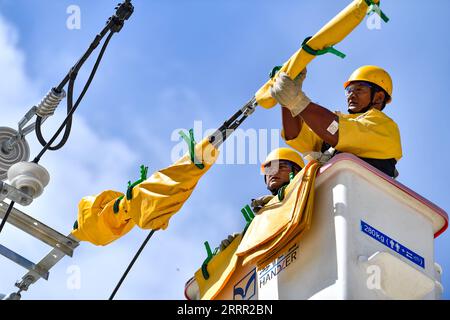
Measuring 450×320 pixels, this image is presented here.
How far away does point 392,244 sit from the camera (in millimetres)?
10711

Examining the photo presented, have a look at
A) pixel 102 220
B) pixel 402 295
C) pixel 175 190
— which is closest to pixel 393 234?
pixel 402 295

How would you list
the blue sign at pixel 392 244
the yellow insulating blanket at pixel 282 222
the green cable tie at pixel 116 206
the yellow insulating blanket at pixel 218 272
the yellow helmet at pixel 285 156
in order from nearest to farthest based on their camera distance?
the blue sign at pixel 392 244
the yellow insulating blanket at pixel 282 222
the yellow insulating blanket at pixel 218 272
the green cable tie at pixel 116 206
the yellow helmet at pixel 285 156

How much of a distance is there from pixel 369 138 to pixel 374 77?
1.04m

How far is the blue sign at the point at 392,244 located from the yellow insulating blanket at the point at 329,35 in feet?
5.75

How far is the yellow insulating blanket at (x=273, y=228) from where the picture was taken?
1088cm

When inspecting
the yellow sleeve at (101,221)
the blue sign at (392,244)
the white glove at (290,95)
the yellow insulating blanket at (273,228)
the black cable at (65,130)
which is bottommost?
the blue sign at (392,244)

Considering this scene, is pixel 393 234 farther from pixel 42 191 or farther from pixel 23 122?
pixel 23 122

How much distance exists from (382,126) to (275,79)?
1.07 m

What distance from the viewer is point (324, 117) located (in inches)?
445

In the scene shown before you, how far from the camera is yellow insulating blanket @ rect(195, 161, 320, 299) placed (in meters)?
10.9

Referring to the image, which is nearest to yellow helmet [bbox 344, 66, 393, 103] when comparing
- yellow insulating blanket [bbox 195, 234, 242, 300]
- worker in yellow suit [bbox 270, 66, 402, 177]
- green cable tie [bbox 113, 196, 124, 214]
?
worker in yellow suit [bbox 270, 66, 402, 177]

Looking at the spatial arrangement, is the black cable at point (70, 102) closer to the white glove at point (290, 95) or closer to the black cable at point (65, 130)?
the black cable at point (65, 130)

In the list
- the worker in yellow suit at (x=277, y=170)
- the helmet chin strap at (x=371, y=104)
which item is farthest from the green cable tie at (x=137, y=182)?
the helmet chin strap at (x=371, y=104)

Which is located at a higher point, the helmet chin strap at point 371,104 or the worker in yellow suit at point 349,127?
the helmet chin strap at point 371,104
